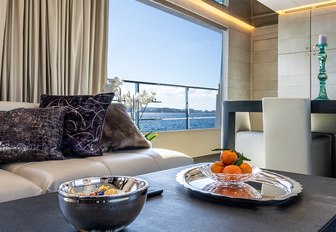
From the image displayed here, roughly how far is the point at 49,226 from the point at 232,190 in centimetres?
61

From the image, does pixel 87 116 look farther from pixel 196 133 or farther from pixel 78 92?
pixel 196 133

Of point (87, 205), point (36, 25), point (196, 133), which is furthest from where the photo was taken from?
point (196, 133)

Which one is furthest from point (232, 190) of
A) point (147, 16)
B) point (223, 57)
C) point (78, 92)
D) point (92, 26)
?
point (223, 57)

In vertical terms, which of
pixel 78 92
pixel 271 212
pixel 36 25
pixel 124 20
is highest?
pixel 124 20

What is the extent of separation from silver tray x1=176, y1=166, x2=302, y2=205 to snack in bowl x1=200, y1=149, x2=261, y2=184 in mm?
33

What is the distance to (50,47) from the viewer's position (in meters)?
2.73

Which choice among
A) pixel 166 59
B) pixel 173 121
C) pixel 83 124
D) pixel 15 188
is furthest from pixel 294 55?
pixel 15 188

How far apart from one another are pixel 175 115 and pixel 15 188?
10.9 feet

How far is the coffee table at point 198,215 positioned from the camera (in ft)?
2.42

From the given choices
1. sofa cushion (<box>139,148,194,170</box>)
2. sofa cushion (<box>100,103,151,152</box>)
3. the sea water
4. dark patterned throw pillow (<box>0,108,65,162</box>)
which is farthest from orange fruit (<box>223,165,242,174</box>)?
the sea water

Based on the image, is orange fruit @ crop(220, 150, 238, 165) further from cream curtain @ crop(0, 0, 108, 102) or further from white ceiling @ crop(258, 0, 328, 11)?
white ceiling @ crop(258, 0, 328, 11)

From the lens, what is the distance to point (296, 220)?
793 mm

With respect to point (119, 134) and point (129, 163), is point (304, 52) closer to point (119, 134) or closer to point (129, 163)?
point (119, 134)

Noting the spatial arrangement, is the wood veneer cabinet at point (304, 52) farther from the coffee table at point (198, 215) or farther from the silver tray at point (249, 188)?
the coffee table at point (198, 215)
